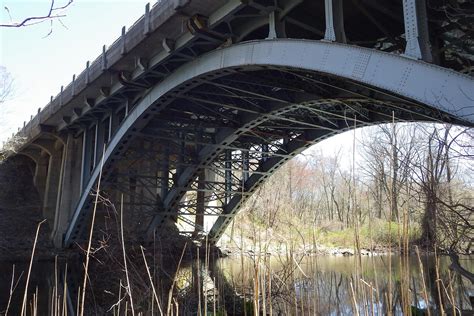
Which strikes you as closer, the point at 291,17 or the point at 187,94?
the point at 291,17

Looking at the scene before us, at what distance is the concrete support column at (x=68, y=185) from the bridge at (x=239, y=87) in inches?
2.0

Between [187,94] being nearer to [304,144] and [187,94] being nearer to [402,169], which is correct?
[304,144]

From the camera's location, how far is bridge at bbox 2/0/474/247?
6.09m

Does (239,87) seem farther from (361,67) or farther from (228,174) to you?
(228,174)

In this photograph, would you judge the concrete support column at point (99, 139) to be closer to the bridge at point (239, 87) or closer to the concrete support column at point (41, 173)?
the bridge at point (239, 87)

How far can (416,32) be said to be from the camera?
18.1 feet

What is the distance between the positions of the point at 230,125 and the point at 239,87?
3.17m

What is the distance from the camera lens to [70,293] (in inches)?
460

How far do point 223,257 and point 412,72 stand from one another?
16853mm

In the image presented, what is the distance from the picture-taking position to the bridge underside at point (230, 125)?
37.9 feet

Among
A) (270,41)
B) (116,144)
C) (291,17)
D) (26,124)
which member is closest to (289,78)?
(291,17)

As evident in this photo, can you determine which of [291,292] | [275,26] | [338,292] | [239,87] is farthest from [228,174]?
[291,292]

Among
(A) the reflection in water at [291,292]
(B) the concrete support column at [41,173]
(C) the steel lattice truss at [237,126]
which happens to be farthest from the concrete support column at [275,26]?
(B) the concrete support column at [41,173]

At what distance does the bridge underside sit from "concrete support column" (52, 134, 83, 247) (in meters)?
1.56
